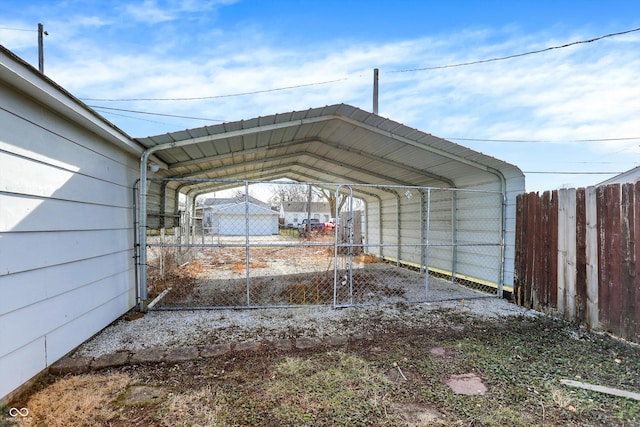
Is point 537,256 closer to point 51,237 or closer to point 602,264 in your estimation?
point 602,264

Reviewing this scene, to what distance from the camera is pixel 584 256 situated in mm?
3547

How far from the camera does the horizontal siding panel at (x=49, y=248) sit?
2039mm

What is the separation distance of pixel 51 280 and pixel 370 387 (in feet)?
9.10

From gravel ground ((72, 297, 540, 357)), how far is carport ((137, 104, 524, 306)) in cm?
44

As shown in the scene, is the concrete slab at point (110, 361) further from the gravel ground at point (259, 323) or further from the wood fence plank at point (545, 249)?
the wood fence plank at point (545, 249)

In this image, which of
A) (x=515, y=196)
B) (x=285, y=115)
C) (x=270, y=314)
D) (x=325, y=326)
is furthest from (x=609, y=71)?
(x=270, y=314)

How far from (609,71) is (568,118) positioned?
8632mm

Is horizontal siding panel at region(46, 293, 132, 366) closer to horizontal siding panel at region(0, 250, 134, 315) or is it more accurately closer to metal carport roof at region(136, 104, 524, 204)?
horizontal siding panel at region(0, 250, 134, 315)

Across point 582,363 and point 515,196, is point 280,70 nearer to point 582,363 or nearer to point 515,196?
point 515,196

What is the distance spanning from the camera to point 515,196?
4758mm

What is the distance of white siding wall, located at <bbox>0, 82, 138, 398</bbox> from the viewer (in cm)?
205

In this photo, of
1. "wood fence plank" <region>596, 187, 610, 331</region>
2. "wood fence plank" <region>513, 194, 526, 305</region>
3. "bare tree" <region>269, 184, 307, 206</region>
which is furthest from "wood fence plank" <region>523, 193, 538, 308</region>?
"bare tree" <region>269, 184, 307, 206</region>

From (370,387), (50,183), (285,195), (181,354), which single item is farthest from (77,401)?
(285,195)

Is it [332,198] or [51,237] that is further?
[332,198]
